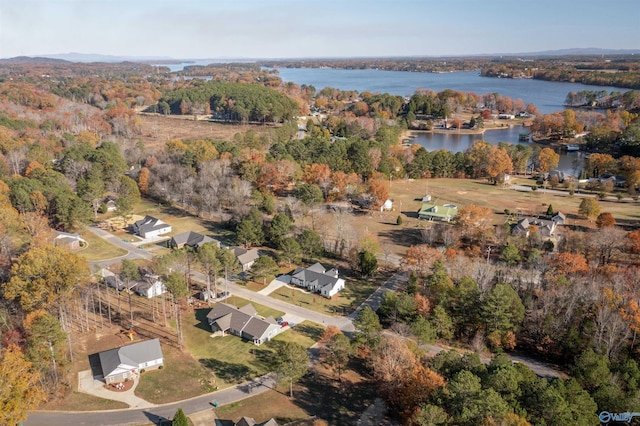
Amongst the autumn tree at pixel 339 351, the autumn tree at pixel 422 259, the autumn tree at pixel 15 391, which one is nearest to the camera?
the autumn tree at pixel 15 391

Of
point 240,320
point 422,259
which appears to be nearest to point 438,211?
point 422,259

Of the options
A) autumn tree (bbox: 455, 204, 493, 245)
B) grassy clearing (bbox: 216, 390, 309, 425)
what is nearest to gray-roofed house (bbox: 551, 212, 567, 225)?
autumn tree (bbox: 455, 204, 493, 245)

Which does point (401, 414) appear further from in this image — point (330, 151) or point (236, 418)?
point (330, 151)

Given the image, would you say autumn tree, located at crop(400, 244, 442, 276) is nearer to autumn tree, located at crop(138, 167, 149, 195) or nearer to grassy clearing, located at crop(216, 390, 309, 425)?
grassy clearing, located at crop(216, 390, 309, 425)

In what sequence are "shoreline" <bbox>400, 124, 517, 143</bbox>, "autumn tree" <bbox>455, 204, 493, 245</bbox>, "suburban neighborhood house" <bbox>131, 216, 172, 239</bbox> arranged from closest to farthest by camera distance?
"autumn tree" <bbox>455, 204, 493, 245</bbox>, "suburban neighborhood house" <bbox>131, 216, 172, 239</bbox>, "shoreline" <bbox>400, 124, 517, 143</bbox>

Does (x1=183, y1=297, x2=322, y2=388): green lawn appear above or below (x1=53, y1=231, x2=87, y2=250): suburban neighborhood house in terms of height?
below

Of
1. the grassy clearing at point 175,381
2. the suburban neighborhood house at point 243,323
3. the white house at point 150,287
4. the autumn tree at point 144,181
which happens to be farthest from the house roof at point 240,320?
the autumn tree at point 144,181

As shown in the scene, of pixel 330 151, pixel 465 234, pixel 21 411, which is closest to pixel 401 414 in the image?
pixel 21 411

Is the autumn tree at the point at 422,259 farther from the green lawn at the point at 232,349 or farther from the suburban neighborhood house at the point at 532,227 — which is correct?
the suburban neighborhood house at the point at 532,227
